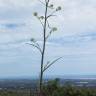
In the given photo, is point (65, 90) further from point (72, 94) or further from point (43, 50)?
point (43, 50)

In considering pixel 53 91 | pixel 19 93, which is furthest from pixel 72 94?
pixel 19 93

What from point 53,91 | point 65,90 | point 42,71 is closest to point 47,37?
point 42,71

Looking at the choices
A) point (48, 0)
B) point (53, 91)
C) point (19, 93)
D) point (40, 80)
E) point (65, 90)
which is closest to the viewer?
point (40, 80)

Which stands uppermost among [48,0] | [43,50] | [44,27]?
[48,0]

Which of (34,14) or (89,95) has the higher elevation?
(34,14)

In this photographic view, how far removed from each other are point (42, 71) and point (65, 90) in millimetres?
7124

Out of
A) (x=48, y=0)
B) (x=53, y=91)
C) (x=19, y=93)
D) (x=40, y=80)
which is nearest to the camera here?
(x=40, y=80)

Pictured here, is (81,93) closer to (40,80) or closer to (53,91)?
(53,91)

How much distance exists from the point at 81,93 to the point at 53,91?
252cm

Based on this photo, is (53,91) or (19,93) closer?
(53,91)

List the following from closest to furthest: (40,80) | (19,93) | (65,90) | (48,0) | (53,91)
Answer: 1. (40,80)
2. (48,0)
3. (53,91)
4. (65,90)
5. (19,93)

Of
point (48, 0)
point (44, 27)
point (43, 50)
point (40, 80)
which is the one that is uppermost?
point (48, 0)

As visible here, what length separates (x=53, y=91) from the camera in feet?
40.3

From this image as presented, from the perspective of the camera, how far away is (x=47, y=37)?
7.36 metres
